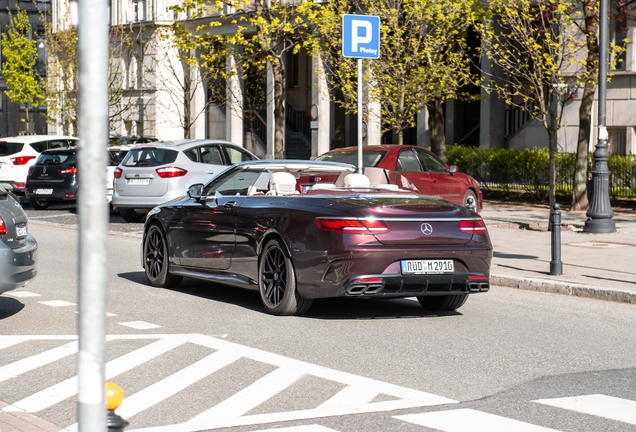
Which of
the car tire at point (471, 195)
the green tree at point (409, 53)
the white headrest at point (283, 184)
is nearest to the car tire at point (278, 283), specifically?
the white headrest at point (283, 184)

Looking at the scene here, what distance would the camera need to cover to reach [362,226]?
32.0ft

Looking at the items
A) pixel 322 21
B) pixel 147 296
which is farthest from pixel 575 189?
pixel 147 296

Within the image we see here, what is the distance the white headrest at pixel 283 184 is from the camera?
431 inches

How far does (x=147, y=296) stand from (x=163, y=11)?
44.2m

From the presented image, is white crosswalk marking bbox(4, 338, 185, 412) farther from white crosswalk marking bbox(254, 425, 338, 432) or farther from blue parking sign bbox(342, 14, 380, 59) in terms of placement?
blue parking sign bbox(342, 14, 380, 59)

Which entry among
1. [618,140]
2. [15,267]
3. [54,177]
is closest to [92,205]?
[15,267]

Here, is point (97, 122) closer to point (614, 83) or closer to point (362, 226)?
point (362, 226)

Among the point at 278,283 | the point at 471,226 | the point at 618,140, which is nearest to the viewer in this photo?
the point at 471,226

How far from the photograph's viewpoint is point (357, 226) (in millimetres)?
9742

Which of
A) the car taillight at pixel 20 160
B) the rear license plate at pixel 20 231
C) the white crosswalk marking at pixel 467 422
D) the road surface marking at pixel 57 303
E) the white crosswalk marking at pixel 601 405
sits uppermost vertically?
the car taillight at pixel 20 160

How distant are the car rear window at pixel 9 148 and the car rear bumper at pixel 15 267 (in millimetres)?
20740

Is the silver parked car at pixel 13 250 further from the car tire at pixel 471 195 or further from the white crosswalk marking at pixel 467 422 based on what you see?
the car tire at pixel 471 195

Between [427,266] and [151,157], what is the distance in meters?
13.4

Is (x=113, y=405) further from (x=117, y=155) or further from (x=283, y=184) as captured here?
(x=117, y=155)
